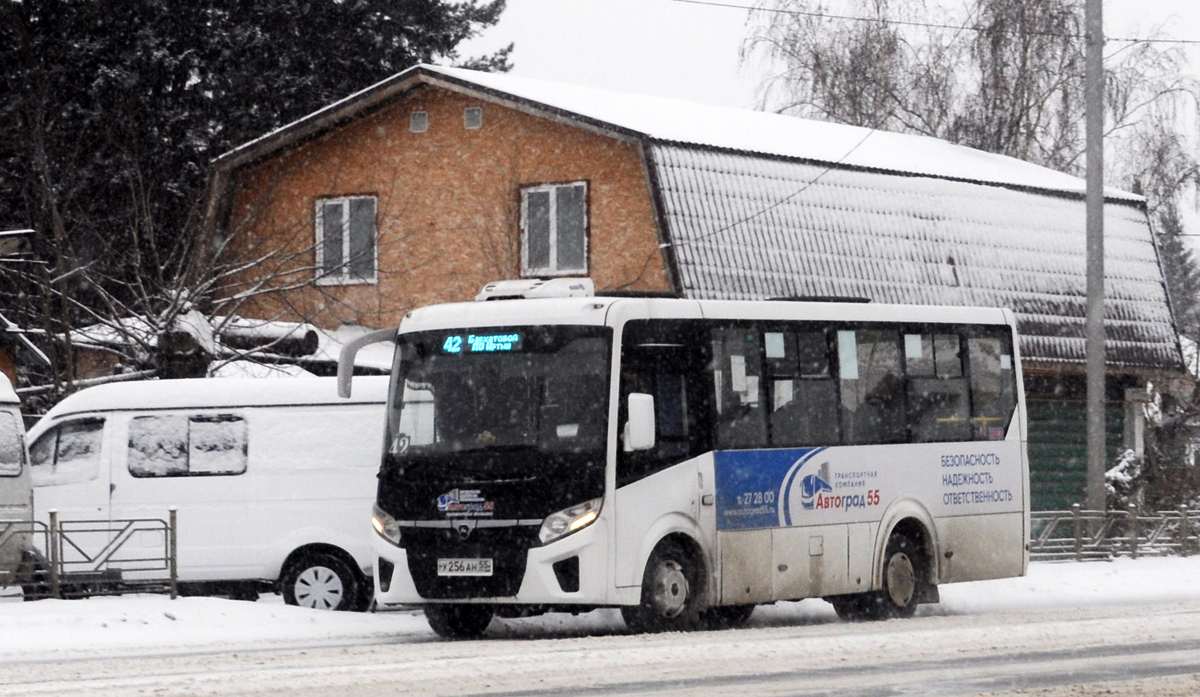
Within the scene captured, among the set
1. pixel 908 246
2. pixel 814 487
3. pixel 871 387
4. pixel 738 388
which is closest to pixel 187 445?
pixel 738 388

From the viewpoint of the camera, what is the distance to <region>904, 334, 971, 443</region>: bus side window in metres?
20.1

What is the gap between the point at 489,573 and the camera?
16625mm

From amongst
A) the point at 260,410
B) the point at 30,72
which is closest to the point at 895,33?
the point at 30,72

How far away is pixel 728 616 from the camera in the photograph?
63.3ft

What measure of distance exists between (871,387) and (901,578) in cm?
192

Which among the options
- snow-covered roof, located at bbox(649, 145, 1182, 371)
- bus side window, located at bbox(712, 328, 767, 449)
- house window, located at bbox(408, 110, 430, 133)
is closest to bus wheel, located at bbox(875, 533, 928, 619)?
bus side window, located at bbox(712, 328, 767, 449)

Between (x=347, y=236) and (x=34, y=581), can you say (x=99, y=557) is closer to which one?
(x=34, y=581)

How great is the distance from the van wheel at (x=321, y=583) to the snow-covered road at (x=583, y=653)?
0.45 metres

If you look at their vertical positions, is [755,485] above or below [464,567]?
above

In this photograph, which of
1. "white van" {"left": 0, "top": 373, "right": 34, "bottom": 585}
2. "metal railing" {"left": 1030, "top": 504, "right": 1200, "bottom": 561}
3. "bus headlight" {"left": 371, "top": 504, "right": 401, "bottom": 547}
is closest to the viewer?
"bus headlight" {"left": 371, "top": 504, "right": 401, "bottom": 547}

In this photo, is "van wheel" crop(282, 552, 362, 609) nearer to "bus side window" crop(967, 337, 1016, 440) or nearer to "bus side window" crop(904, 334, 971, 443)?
"bus side window" crop(904, 334, 971, 443)

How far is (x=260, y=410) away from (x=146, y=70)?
2435 centimetres

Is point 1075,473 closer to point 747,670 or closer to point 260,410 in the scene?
point 260,410

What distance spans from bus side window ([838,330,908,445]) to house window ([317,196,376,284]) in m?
13.8
